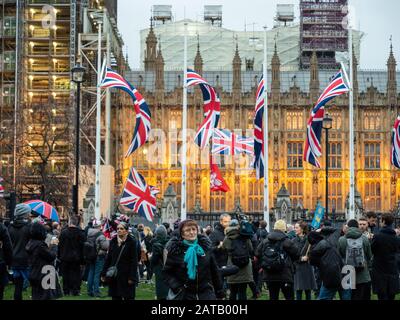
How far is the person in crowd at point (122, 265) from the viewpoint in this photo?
1101 centimetres

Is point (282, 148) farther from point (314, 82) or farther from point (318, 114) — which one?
point (318, 114)

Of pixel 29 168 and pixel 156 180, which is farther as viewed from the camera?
pixel 156 180

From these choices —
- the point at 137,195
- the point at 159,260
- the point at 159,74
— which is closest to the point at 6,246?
the point at 159,260

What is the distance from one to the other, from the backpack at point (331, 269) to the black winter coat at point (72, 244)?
5409 millimetres

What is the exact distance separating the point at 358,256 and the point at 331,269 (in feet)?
2.05

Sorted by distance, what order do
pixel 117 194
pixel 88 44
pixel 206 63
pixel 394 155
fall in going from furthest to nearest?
pixel 206 63, pixel 117 194, pixel 88 44, pixel 394 155

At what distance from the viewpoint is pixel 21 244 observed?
526 inches

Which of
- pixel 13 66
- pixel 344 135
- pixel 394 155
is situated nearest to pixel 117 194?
pixel 13 66

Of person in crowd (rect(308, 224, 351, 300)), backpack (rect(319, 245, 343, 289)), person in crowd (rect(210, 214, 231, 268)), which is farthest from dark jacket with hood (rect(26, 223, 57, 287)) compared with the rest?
backpack (rect(319, 245, 343, 289))

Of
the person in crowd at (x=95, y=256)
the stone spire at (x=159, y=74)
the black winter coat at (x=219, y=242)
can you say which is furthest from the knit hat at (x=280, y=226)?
the stone spire at (x=159, y=74)

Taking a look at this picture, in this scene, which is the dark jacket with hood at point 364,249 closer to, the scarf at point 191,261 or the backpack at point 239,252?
the backpack at point 239,252
